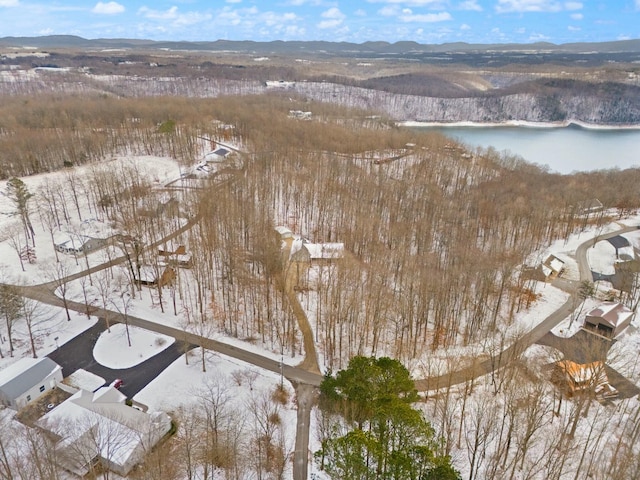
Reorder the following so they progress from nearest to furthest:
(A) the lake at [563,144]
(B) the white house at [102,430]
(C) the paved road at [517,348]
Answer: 1. (B) the white house at [102,430]
2. (C) the paved road at [517,348]
3. (A) the lake at [563,144]

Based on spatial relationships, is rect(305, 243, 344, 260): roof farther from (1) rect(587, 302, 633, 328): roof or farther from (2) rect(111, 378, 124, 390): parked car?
(1) rect(587, 302, 633, 328): roof

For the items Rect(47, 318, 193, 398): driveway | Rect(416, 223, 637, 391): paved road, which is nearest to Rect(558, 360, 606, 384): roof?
Rect(416, 223, 637, 391): paved road

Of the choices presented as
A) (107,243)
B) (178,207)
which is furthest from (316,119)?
(107,243)

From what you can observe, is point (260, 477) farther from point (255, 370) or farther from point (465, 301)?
point (465, 301)

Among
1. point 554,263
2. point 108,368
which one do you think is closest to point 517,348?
point 554,263

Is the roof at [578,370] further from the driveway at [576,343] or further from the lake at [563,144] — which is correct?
the lake at [563,144]

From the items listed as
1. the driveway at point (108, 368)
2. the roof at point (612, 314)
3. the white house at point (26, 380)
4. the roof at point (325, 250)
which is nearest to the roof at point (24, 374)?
the white house at point (26, 380)
